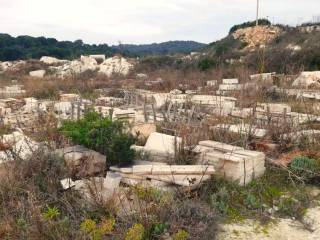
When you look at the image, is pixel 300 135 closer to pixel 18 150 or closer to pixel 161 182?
pixel 161 182

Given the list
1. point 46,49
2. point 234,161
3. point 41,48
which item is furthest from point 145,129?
point 41,48

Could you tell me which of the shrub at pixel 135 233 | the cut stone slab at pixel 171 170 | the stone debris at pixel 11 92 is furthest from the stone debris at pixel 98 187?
the stone debris at pixel 11 92

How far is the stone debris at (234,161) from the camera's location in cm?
500

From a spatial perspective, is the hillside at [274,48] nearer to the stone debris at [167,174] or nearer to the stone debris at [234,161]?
the stone debris at [234,161]

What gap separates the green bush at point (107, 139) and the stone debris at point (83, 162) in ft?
0.44

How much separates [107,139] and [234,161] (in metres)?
1.57

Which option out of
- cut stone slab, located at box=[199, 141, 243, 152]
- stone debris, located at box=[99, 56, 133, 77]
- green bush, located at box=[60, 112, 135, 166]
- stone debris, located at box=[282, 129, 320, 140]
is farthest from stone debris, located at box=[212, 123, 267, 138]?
stone debris, located at box=[99, 56, 133, 77]

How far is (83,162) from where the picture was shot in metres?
5.00

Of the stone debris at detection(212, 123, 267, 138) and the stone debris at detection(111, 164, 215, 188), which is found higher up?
the stone debris at detection(212, 123, 267, 138)

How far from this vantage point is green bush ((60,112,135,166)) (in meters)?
5.23

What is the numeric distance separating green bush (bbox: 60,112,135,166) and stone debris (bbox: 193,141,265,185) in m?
0.91

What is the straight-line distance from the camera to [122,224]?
386 centimetres

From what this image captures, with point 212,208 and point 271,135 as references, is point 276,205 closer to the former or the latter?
point 212,208

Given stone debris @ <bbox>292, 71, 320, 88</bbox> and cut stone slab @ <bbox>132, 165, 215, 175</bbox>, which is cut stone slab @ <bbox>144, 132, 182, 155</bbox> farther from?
stone debris @ <bbox>292, 71, 320, 88</bbox>
